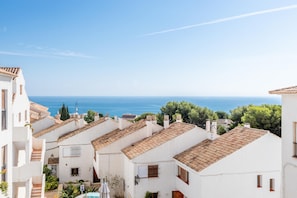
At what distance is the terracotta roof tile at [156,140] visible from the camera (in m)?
31.2

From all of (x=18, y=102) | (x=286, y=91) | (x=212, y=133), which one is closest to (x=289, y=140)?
(x=286, y=91)

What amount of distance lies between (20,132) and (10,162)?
1962 millimetres

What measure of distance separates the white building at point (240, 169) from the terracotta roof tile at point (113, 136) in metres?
10.7

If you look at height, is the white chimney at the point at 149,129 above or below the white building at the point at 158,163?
above

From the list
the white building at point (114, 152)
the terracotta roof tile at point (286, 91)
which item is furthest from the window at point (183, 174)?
the terracotta roof tile at point (286, 91)

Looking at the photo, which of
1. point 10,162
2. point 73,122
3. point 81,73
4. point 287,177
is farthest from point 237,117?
point 81,73

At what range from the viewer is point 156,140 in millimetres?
33156

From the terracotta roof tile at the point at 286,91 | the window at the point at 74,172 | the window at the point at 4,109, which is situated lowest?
the window at the point at 74,172

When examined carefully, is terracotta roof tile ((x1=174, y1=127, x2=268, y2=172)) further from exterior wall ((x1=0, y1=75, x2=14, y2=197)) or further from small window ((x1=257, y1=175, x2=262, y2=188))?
exterior wall ((x1=0, y1=75, x2=14, y2=197))

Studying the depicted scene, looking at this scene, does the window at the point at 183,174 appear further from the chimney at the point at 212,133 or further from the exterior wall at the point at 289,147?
the exterior wall at the point at 289,147

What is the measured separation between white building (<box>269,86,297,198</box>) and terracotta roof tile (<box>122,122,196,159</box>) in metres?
12.3

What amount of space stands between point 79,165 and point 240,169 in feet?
69.8

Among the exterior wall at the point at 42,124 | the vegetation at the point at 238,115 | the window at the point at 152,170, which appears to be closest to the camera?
the window at the point at 152,170

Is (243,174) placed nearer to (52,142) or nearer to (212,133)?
(212,133)
